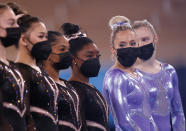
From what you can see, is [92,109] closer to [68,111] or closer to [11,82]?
[68,111]

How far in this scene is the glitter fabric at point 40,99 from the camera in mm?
3027

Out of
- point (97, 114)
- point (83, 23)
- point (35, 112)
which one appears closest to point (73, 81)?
point (97, 114)

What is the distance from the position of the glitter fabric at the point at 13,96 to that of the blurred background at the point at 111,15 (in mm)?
1233

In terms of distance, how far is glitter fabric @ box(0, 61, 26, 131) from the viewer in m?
2.75

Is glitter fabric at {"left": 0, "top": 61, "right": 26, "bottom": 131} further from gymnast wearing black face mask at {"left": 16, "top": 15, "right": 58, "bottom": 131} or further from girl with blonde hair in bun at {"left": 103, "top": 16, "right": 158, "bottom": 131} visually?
girl with blonde hair in bun at {"left": 103, "top": 16, "right": 158, "bottom": 131}

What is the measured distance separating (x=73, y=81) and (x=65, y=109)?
1.26 ft

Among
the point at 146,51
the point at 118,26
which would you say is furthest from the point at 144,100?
the point at 118,26

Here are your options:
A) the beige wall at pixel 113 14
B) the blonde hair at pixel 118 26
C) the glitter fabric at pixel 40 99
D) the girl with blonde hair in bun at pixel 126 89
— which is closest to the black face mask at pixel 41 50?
the glitter fabric at pixel 40 99

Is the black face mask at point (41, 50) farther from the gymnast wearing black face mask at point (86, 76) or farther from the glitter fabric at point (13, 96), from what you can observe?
the gymnast wearing black face mask at point (86, 76)

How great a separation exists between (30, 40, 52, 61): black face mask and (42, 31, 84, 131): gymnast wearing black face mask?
0.20 m

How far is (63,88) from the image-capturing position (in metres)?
3.35

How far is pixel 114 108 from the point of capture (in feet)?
12.3

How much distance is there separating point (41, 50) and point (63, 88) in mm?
394

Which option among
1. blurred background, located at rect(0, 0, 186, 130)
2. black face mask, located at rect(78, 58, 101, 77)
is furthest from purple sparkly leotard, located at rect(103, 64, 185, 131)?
blurred background, located at rect(0, 0, 186, 130)
